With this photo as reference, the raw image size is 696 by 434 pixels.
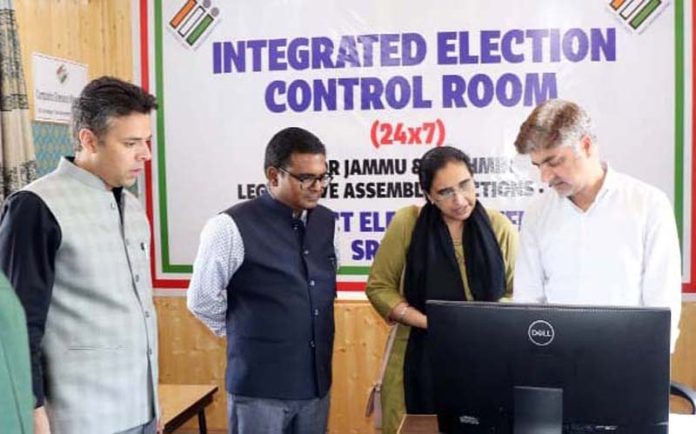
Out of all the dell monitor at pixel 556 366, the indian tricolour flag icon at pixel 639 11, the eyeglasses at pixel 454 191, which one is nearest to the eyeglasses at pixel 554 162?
the eyeglasses at pixel 454 191

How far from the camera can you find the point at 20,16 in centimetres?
295

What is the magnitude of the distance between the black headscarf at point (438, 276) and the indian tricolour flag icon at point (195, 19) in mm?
1784

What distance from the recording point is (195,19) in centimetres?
350

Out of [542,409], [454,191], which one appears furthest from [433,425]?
[454,191]

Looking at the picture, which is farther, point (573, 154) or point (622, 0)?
point (622, 0)

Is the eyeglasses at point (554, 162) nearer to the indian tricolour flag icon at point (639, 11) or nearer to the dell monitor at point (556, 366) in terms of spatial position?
the dell monitor at point (556, 366)

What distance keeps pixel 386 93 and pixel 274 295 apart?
1.55 meters

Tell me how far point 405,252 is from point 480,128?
3.80 feet

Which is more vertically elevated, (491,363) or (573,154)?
(573,154)

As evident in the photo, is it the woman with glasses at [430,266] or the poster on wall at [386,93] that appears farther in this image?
the poster on wall at [386,93]

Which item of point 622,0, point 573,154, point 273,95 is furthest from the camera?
point 273,95

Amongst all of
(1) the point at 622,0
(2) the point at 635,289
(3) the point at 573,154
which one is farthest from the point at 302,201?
(1) the point at 622,0

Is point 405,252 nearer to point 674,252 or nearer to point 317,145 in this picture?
point 317,145

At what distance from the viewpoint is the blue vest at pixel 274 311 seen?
2104mm
